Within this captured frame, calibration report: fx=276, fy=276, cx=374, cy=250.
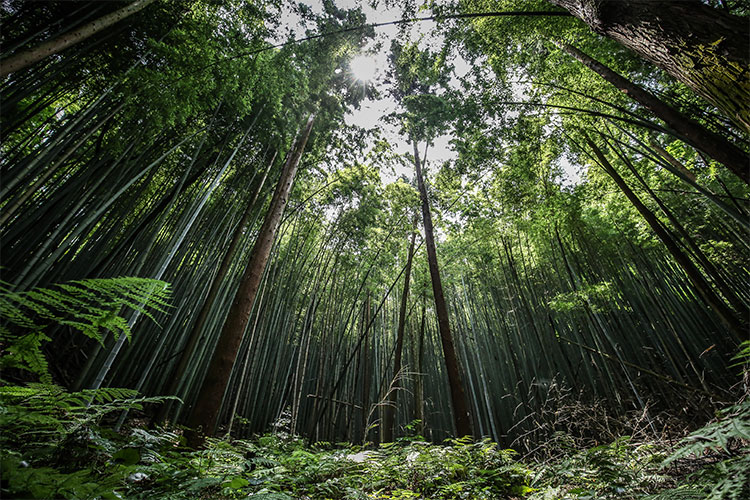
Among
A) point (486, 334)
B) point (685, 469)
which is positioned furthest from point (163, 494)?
point (486, 334)

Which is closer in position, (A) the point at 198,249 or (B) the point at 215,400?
(B) the point at 215,400

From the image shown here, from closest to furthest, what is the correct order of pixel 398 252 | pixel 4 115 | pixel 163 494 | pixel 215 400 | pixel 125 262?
pixel 163 494 < pixel 215 400 < pixel 4 115 < pixel 125 262 < pixel 398 252

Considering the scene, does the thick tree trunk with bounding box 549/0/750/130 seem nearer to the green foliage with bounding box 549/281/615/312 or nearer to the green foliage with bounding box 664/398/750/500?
the green foliage with bounding box 664/398/750/500

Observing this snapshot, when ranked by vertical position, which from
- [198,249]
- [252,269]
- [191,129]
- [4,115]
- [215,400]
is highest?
[191,129]

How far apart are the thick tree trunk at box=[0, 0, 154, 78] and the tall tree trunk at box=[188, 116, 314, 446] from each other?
154 centimetres

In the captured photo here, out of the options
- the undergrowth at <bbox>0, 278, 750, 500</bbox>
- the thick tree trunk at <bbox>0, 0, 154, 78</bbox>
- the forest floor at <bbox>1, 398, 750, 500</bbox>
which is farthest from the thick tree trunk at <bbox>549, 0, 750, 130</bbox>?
the thick tree trunk at <bbox>0, 0, 154, 78</bbox>

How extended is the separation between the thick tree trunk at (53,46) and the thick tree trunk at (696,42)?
8.19 ft

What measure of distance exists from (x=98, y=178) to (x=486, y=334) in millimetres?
6755

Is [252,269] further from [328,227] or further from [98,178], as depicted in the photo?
[328,227]

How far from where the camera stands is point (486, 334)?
20.5ft

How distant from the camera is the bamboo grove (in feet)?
6.94

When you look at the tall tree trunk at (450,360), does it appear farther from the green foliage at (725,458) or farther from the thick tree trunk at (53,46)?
the thick tree trunk at (53,46)

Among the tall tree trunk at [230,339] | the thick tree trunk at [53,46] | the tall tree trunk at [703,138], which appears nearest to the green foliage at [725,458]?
the tall tree trunk at [703,138]

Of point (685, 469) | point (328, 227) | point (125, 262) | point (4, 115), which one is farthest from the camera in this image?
point (328, 227)
